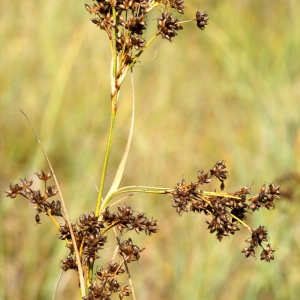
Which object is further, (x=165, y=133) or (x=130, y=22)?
(x=165, y=133)

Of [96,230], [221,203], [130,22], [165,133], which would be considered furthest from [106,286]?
[165,133]

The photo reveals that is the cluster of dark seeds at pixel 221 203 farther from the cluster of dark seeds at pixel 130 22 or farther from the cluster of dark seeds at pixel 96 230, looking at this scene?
the cluster of dark seeds at pixel 130 22

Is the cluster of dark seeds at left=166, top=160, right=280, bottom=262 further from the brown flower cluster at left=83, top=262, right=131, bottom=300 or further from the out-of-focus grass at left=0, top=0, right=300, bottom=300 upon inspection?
the out-of-focus grass at left=0, top=0, right=300, bottom=300

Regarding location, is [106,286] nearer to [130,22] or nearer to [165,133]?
[130,22]

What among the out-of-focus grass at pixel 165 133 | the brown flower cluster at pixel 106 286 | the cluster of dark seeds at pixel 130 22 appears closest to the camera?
the brown flower cluster at pixel 106 286

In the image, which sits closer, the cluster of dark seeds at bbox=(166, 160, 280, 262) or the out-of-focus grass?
the cluster of dark seeds at bbox=(166, 160, 280, 262)

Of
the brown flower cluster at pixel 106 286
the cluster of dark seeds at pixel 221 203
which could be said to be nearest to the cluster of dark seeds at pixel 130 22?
the cluster of dark seeds at pixel 221 203

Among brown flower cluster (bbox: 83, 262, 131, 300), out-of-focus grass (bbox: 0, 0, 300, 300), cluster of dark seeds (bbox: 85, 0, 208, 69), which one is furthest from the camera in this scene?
out-of-focus grass (bbox: 0, 0, 300, 300)

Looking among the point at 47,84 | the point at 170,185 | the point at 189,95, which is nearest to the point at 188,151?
the point at 170,185

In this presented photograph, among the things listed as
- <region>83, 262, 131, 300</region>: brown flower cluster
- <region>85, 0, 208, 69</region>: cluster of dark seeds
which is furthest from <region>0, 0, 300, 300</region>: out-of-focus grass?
<region>85, 0, 208, 69</region>: cluster of dark seeds
